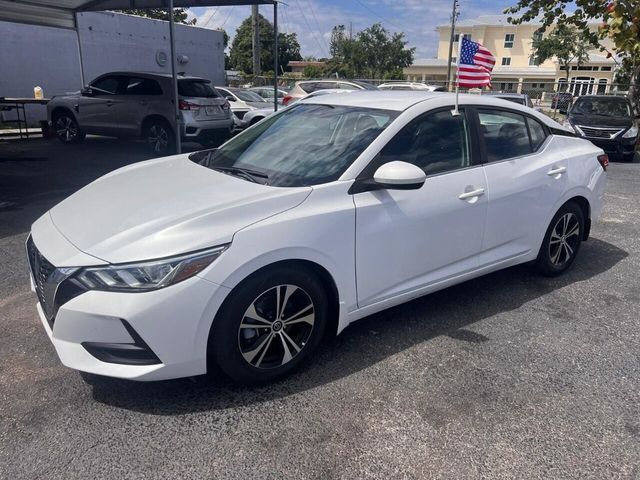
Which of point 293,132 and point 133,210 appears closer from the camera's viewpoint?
point 133,210

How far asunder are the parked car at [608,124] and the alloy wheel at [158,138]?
33.5 ft

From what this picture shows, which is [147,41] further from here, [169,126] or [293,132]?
[293,132]

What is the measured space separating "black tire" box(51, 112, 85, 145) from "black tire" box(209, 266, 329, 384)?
11.1 meters

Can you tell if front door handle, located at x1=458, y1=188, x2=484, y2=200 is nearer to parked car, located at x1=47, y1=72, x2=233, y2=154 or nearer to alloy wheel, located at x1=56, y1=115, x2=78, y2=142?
parked car, located at x1=47, y1=72, x2=233, y2=154

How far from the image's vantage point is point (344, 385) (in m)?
2.90

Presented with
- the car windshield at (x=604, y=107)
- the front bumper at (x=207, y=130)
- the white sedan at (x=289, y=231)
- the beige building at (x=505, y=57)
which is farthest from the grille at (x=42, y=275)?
the beige building at (x=505, y=57)

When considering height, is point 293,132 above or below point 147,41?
below

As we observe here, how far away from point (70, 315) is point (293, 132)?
197 cm

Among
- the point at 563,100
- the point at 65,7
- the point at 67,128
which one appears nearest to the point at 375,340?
the point at 67,128

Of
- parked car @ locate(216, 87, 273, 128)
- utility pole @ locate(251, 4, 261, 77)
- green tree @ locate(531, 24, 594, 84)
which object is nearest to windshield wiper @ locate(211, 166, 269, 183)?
parked car @ locate(216, 87, 273, 128)

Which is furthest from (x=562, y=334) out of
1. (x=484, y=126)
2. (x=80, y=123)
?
(x=80, y=123)

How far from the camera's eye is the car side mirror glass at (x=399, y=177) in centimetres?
289

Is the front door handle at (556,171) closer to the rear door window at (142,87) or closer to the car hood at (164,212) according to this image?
the car hood at (164,212)

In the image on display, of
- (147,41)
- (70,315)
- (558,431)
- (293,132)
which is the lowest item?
(558,431)
